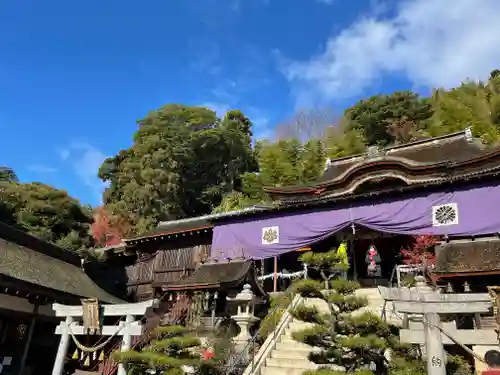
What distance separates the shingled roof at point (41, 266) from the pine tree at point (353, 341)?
353 inches

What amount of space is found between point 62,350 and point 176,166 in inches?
968

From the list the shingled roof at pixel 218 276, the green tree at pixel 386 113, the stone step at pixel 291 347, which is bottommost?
the stone step at pixel 291 347

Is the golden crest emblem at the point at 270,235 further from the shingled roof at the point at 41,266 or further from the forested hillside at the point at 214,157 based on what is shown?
the forested hillside at the point at 214,157

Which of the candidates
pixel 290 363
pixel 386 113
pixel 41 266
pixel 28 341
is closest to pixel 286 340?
pixel 290 363

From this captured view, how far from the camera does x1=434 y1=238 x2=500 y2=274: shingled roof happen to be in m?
11.4

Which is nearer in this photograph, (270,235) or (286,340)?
(286,340)

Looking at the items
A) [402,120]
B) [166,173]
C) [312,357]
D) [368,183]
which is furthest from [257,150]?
[312,357]

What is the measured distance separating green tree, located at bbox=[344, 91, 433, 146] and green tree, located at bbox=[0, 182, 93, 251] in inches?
895

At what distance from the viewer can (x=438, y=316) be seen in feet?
23.7

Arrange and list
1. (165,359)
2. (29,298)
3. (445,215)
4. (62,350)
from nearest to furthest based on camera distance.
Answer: (165,359), (62,350), (29,298), (445,215)

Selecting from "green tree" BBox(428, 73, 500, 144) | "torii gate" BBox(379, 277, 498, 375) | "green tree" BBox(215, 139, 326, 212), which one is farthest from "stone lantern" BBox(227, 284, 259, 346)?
"green tree" BBox(428, 73, 500, 144)

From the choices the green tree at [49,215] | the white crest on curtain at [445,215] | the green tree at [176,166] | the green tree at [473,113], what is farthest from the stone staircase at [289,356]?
the green tree at [176,166]

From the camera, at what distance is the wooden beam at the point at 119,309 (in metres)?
10.2

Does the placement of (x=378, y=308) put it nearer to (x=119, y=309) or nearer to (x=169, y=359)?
(x=169, y=359)
